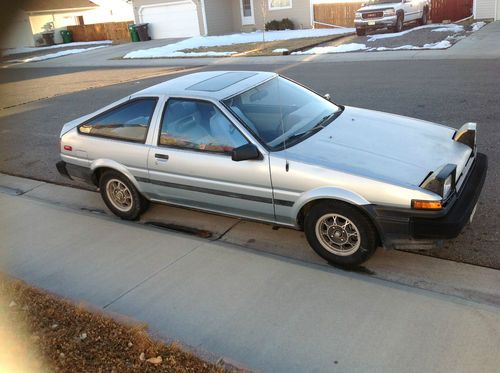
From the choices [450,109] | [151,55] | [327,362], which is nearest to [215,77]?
[327,362]

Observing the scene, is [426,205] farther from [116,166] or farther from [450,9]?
[450,9]

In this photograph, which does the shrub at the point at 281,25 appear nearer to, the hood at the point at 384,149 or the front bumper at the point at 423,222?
the hood at the point at 384,149

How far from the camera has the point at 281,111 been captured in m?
4.77

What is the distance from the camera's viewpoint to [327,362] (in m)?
3.02

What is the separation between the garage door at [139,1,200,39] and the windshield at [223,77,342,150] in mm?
26803

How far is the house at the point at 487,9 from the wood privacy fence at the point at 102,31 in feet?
76.6

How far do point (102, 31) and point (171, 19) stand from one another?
915 cm

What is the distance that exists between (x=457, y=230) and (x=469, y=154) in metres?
1.00

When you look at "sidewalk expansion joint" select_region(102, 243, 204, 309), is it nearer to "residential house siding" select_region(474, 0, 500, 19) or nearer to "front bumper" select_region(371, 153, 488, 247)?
"front bumper" select_region(371, 153, 488, 247)

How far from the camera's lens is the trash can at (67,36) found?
38.5 meters

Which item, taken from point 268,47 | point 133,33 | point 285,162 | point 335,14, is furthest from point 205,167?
point 133,33

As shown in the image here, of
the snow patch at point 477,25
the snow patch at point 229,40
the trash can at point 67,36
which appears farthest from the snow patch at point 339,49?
the trash can at point 67,36

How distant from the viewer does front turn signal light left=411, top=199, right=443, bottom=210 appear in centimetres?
353

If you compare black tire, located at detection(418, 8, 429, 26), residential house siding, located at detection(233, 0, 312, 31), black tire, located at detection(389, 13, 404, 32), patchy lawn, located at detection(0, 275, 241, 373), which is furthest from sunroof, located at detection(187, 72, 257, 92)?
residential house siding, located at detection(233, 0, 312, 31)
